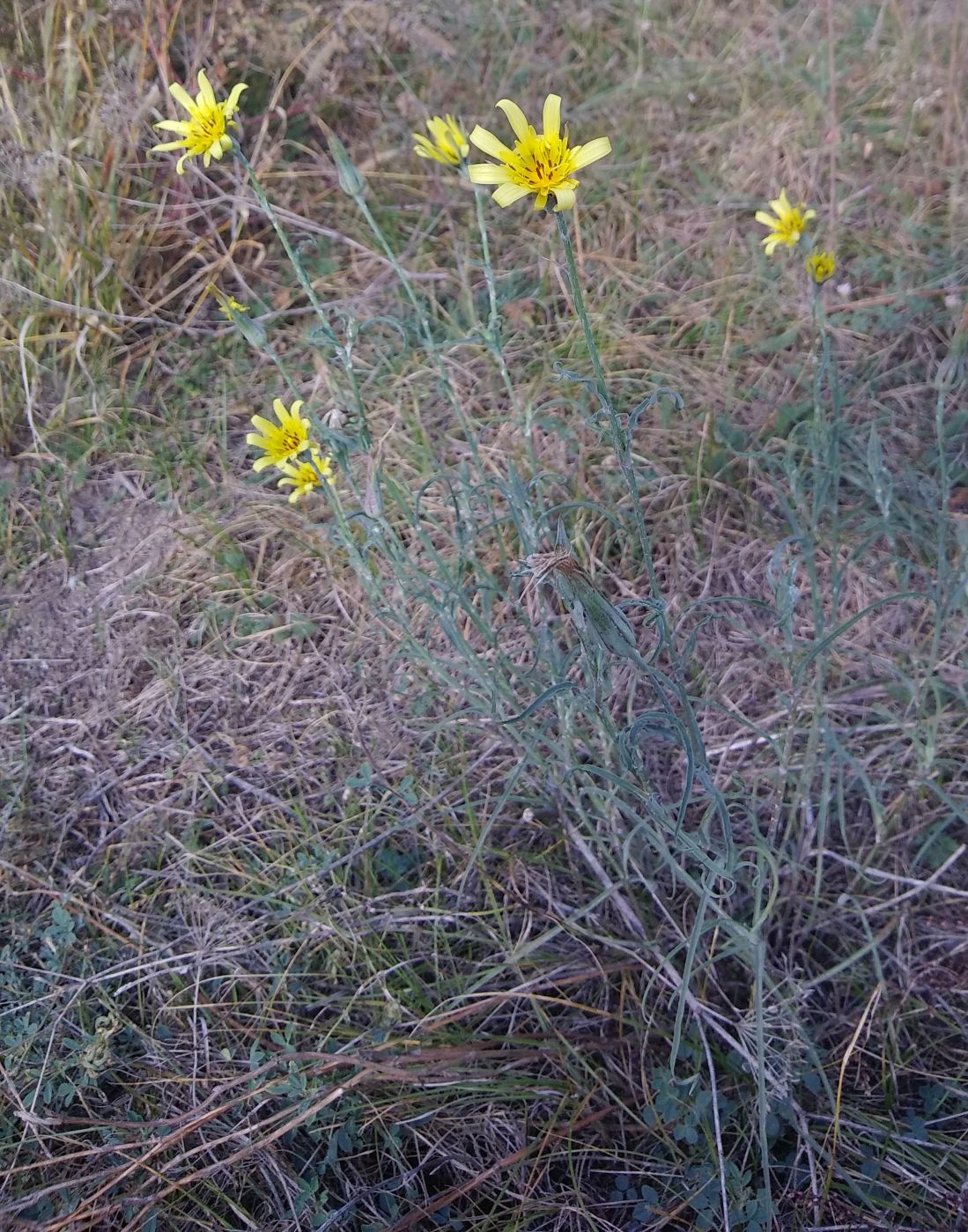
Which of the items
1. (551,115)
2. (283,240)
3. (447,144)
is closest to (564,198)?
(551,115)

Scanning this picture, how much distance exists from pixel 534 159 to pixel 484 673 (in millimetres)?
735

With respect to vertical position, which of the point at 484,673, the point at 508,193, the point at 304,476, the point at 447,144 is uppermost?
the point at 508,193

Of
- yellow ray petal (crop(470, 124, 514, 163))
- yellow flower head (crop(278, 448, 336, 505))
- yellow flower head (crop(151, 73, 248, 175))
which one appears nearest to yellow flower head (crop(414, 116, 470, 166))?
yellow flower head (crop(151, 73, 248, 175))

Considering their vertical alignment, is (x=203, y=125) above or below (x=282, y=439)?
above

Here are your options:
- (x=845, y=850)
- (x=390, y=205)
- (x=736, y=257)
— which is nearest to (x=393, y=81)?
(x=390, y=205)

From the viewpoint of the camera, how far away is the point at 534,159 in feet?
3.66

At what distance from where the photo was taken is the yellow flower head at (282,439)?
1548 millimetres

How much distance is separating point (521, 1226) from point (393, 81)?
2.97 m

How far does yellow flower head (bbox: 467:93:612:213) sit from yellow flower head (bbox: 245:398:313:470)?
0.56 m

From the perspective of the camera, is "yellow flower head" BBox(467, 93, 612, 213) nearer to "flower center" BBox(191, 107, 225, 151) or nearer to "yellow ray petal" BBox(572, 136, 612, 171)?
"yellow ray petal" BBox(572, 136, 612, 171)

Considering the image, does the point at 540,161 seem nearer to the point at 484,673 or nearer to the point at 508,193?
the point at 508,193

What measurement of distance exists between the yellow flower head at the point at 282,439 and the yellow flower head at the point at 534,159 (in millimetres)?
561

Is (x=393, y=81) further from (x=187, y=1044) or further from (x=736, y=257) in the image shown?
(x=187, y=1044)

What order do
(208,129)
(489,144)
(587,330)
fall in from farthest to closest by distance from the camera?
(208,129) < (489,144) < (587,330)
